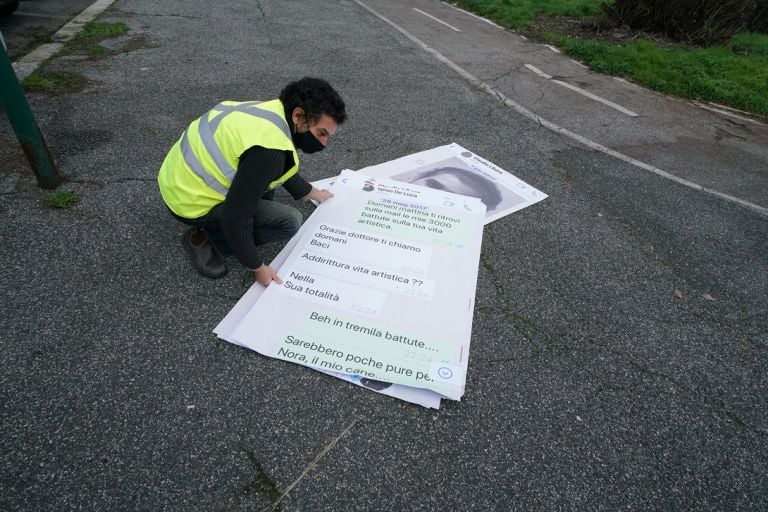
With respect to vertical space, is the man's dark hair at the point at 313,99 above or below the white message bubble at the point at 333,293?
above

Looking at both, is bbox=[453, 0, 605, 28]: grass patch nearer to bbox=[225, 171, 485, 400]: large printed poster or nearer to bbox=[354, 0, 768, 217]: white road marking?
bbox=[354, 0, 768, 217]: white road marking

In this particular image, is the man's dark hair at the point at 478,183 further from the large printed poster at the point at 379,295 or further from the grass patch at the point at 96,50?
the grass patch at the point at 96,50

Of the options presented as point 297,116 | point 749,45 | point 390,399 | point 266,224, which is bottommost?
point 390,399

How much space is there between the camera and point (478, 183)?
268 cm

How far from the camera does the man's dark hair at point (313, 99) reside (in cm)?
152

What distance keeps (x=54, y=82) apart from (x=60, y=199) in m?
1.88

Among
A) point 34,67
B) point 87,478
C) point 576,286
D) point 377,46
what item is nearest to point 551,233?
point 576,286

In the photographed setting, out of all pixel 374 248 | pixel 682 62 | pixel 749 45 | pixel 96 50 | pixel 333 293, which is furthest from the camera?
pixel 749 45

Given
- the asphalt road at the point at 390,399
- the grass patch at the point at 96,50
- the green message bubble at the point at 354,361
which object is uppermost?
the grass patch at the point at 96,50

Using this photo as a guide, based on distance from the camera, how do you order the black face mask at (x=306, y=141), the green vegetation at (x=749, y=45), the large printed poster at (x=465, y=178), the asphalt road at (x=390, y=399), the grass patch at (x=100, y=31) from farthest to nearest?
1. the green vegetation at (x=749, y=45)
2. the grass patch at (x=100, y=31)
3. the large printed poster at (x=465, y=178)
4. the black face mask at (x=306, y=141)
5. the asphalt road at (x=390, y=399)

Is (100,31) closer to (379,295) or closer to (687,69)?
(379,295)

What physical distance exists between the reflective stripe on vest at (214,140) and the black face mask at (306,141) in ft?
0.20

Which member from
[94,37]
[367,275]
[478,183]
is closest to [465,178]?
[478,183]

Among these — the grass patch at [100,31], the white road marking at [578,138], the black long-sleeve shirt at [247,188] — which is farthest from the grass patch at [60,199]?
the white road marking at [578,138]
